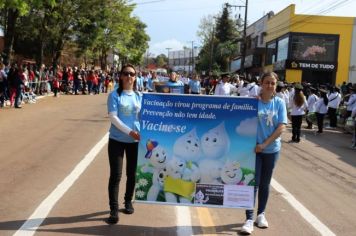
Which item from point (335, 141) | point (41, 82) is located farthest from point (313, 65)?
point (335, 141)

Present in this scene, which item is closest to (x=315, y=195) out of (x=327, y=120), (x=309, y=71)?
(x=327, y=120)

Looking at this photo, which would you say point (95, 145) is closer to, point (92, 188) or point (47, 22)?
point (92, 188)

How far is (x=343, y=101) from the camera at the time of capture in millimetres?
26453

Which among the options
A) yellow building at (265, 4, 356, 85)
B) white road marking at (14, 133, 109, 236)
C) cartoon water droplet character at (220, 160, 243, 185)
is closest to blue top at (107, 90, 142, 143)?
cartoon water droplet character at (220, 160, 243, 185)

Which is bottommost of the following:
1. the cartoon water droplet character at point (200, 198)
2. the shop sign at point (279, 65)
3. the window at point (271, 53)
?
the cartoon water droplet character at point (200, 198)


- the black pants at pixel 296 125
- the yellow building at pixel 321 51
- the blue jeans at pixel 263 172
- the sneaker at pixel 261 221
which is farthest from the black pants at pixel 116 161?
the yellow building at pixel 321 51

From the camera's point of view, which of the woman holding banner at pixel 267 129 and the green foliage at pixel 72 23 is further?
the green foliage at pixel 72 23

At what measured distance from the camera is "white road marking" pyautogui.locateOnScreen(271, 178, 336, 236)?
6877 mm

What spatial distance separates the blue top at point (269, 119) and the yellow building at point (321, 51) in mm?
42671

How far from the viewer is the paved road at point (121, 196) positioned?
21.7ft

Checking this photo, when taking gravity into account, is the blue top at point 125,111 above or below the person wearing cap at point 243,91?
above

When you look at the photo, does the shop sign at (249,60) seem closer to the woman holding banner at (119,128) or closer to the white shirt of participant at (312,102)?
the white shirt of participant at (312,102)

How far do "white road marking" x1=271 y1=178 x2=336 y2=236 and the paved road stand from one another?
0.10 ft

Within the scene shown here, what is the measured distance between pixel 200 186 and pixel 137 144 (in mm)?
898
